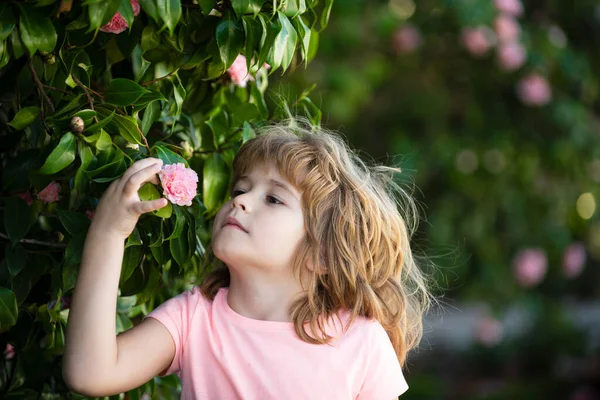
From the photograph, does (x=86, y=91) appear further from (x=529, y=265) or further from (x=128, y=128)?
(x=529, y=265)

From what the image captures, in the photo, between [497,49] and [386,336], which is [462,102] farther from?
[386,336]

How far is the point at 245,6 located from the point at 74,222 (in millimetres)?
426

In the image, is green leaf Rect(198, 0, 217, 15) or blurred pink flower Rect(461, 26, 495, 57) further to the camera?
blurred pink flower Rect(461, 26, 495, 57)

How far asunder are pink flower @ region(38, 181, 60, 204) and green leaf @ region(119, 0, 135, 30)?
0.34 meters

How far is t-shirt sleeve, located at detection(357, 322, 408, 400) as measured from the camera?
1540 millimetres

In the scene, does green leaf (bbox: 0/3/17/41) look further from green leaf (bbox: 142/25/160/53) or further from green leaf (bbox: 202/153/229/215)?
green leaf (bbox: 202/153/229/215)

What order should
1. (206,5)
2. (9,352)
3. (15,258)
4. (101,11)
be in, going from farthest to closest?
1. (9,352)
2. (15,258)
3. (206,5)
4. (101,11)

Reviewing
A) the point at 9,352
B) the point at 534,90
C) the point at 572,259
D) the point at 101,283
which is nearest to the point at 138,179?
the point at 101,283

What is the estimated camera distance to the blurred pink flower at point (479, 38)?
4.31 metres

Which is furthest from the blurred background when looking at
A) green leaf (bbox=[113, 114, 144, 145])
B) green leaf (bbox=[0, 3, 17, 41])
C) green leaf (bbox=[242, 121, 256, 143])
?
green leaf (bbox=[0, 3, 17, 41])

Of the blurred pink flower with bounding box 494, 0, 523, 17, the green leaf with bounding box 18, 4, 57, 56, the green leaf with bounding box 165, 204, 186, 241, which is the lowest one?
the blurred pink flower with bounding box 494, 0, 523, 17

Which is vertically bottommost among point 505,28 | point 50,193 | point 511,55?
point 511,55

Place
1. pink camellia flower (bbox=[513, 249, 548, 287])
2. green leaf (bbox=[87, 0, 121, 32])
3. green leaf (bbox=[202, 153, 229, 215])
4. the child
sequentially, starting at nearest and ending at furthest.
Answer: green leaf (bbox=[87, 0, 121, 32])
the child
green leaf (bbox=[202, 153, 229, 215])
pink camellia flower (bbox=[513, 249, 548, 287])

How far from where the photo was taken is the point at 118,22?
141cm
